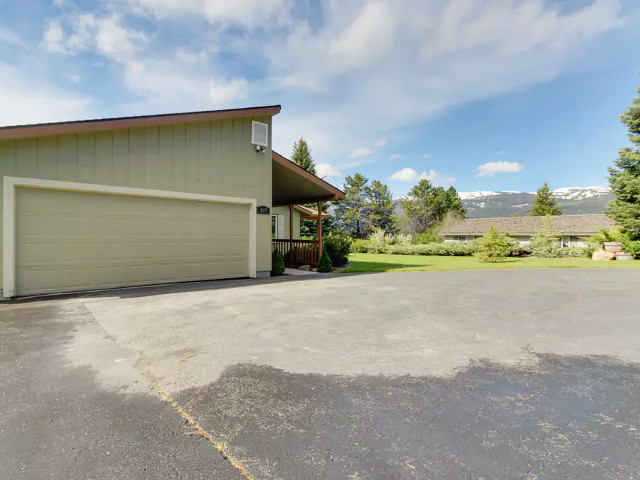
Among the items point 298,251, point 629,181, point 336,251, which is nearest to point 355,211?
point 629,181

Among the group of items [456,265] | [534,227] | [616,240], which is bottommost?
[456,265]

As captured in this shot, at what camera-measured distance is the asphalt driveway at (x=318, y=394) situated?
5.66ft

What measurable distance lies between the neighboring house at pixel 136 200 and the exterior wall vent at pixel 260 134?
0.10 feet

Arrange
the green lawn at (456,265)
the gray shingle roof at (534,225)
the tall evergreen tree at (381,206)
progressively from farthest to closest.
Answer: the tall evergreen tree at (381,206) < the gray shingle roof at (534,225) < the green lawn at (456,265)

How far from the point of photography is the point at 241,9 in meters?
8.62

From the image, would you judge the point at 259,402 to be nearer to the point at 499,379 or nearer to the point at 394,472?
the point at 394,472

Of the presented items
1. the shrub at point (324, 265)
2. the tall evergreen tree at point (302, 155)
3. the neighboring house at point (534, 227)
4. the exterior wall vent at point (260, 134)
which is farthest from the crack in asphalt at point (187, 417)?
the neighboring house at point (534, 227)

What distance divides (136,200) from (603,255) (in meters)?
23.7

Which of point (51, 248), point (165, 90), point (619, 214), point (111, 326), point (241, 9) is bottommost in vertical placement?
point (111, 326)

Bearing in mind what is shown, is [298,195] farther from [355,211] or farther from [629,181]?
[355,211]

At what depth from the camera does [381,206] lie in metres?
43.7

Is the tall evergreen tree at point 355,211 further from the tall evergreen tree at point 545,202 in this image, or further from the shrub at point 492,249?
Result: the tall evergreen tree at point 545,202

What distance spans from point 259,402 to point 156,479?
2.90 ft

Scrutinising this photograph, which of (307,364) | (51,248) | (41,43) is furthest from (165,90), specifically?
(307,364)
